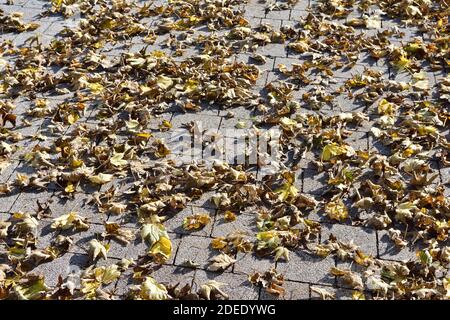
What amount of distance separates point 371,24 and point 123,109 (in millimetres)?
2826

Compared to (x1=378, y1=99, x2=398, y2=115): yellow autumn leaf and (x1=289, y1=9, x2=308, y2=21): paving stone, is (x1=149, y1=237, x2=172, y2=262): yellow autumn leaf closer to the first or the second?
(x1=378, y1=99, x2=398, y2=115): yellow autumn leaf

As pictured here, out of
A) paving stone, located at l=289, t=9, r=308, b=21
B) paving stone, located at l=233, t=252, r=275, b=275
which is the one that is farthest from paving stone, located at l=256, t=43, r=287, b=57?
paving stone, located at l=233, t=252, r=275, b=275

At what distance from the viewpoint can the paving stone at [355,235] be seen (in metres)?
3.38

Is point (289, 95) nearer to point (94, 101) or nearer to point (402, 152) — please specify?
point (402, 152)

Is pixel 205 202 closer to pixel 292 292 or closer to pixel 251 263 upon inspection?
pixel 251 263

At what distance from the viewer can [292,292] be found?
315 cm

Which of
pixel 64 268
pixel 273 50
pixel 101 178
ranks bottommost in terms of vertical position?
pixel 64 268

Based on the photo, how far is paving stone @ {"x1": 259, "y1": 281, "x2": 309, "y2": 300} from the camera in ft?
10.2

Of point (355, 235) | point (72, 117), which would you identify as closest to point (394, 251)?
point (355, 235)

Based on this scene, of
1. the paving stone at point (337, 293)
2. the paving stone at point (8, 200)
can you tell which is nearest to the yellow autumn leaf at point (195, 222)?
the paving stone at point (337, 293)

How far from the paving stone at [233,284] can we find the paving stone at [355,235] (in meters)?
0.60

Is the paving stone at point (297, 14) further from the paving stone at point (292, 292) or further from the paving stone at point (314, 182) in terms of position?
the paving stone at point (292, 292)

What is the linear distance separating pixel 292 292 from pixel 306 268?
0.65ft
